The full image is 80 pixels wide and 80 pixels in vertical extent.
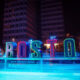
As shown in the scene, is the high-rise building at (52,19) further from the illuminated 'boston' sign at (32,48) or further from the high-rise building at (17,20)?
the illuminated 'boston' sign at (32,48)

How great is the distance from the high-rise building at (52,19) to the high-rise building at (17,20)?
Answer: 7297 millimetres

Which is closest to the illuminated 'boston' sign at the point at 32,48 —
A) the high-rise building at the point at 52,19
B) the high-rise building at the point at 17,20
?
the high-rise building at the point at 17,20

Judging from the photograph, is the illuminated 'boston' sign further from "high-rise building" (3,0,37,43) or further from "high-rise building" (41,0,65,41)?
"high-rise building" (41,0,65,41)

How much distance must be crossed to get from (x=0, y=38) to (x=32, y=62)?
4189 centimetres

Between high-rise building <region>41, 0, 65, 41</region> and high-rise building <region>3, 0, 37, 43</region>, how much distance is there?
7.30m

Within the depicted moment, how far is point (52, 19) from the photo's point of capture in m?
48.4

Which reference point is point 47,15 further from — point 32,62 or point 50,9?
point 32,62

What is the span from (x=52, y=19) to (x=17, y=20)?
1512cm

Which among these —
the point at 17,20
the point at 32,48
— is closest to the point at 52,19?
the point at 17,20

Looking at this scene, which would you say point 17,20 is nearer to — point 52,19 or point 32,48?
point 52,19

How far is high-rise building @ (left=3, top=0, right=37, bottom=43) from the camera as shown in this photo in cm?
4350

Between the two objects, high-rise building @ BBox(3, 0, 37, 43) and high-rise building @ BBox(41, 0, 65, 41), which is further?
high-rise building @ BBox(41, 0, 65, 41)

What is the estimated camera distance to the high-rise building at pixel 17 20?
4350 cm

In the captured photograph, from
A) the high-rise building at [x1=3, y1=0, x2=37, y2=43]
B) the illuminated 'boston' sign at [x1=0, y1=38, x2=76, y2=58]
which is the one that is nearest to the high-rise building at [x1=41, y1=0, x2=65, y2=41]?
the high-rise building at [x1=3, y1=0, x2=37, y2=43]
